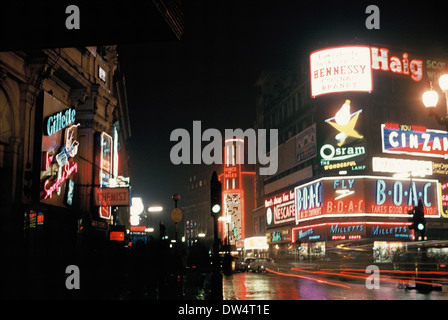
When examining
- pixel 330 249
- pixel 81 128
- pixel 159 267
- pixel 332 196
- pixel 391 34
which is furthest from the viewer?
pixel 391 34

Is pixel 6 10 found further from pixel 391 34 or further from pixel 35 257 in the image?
pixel 391 34

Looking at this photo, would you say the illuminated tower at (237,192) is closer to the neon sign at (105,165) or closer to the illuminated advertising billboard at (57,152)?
the neon sign at (105,165)

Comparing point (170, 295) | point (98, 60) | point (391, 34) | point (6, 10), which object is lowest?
point (170, 295)

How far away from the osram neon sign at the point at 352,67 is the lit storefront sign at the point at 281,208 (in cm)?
2015

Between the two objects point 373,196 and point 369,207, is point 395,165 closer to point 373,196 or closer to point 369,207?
point 373,196

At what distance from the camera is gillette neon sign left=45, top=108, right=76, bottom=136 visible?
1008 inches

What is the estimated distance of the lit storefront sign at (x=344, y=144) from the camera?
67375 mm

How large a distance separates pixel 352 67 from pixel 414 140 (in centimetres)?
1247

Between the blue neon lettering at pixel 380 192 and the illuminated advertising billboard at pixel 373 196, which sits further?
the blue neon lettering at pixel 380 192

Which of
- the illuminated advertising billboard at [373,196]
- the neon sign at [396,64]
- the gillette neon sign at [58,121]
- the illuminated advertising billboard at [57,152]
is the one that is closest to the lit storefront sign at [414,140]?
the illuminated advertising billboard at [373,196]

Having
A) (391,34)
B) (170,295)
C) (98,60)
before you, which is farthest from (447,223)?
(170,295)

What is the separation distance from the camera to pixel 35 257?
25.0 m

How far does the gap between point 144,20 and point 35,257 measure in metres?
16.6

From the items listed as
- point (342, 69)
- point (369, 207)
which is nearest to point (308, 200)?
point (369, 207)
